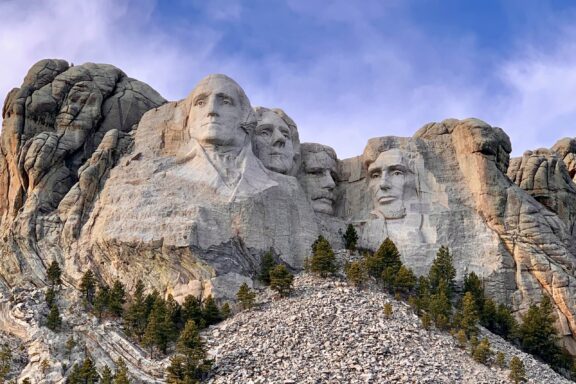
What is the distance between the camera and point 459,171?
58.6 metres

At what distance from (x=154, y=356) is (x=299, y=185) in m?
12.1

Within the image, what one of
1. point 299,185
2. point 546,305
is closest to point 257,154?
point 299,185

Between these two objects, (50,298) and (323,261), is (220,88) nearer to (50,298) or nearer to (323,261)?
(323,261)

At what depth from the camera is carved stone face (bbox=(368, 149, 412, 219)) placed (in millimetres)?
57888

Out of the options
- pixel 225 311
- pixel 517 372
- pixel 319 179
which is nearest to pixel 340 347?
pixel 225 311

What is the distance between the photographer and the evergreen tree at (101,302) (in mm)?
49406

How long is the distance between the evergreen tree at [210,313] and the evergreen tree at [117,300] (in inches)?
110

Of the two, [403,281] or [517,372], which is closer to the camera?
[517,372]

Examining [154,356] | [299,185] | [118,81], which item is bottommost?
[154,356]

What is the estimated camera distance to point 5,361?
46.2m

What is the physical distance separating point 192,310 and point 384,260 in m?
7.97

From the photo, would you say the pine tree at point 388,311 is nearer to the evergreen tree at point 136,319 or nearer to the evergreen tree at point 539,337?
the evergreen tree at point 539,337

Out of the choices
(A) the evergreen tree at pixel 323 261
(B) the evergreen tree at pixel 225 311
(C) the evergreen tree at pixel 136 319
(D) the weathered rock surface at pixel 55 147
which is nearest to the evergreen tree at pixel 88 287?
(C) the evergreen tree at pixel 136 319

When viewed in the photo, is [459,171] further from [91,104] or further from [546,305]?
[91,104]
